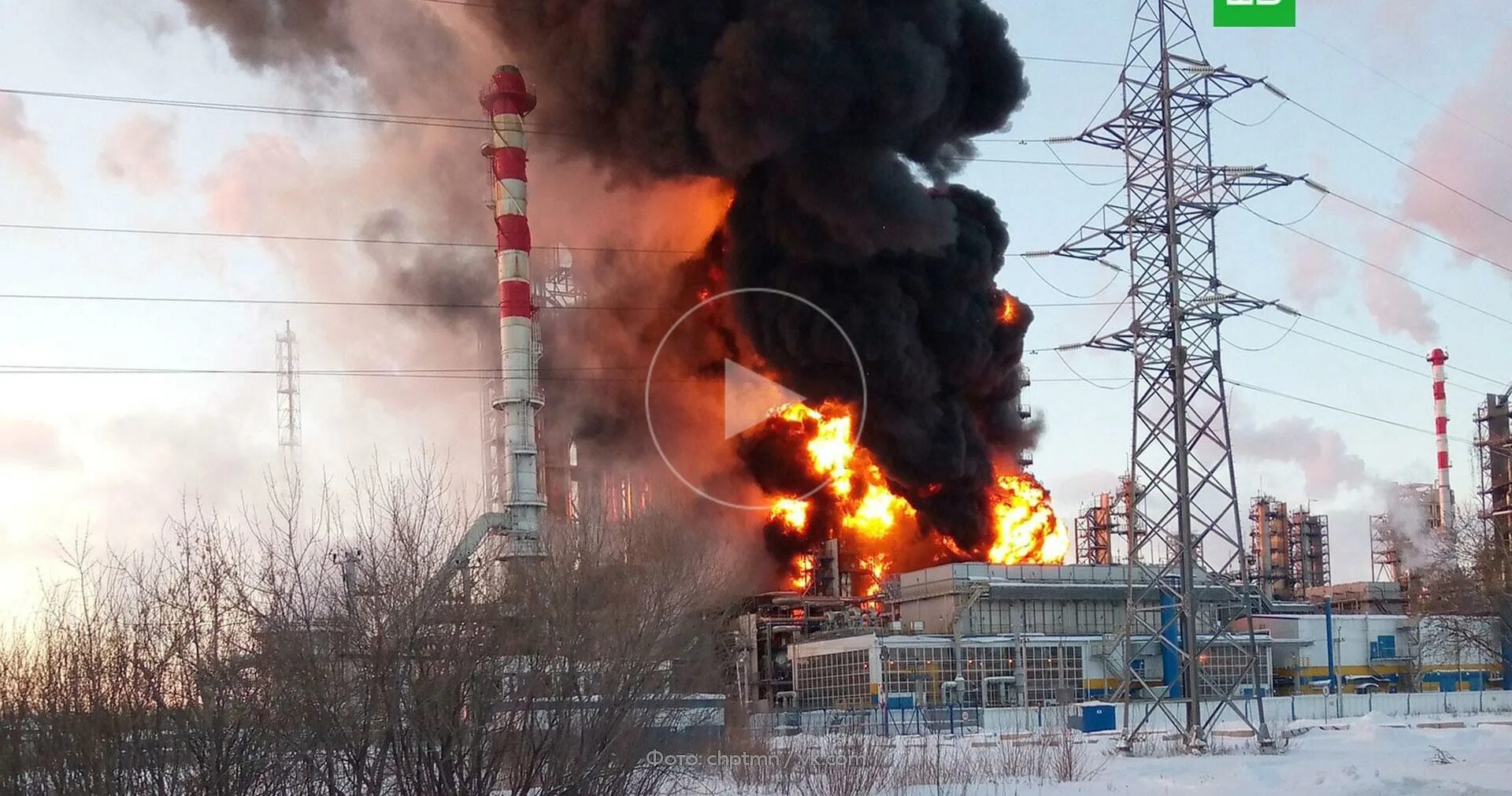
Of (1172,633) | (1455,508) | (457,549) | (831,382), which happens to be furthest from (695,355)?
(1455,508)

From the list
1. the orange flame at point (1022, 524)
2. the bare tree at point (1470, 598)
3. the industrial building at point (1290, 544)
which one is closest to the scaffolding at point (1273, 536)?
the industrial building at point (1290, 544)

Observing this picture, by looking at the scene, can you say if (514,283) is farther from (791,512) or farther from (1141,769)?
(1141,769)

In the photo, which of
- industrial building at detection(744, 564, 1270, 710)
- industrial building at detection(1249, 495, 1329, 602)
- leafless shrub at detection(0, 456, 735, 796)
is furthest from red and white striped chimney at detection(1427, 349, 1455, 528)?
leafless shrub at detection(0, 456, 735, 796)

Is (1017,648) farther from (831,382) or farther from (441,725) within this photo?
(441,725)

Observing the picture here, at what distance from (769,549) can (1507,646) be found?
3389cm

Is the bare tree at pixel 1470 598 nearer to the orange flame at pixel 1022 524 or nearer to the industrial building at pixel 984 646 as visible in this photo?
the industrial building at pixel 984 646

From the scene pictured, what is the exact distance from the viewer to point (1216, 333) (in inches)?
1212

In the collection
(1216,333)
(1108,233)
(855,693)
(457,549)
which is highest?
(1108,233)
